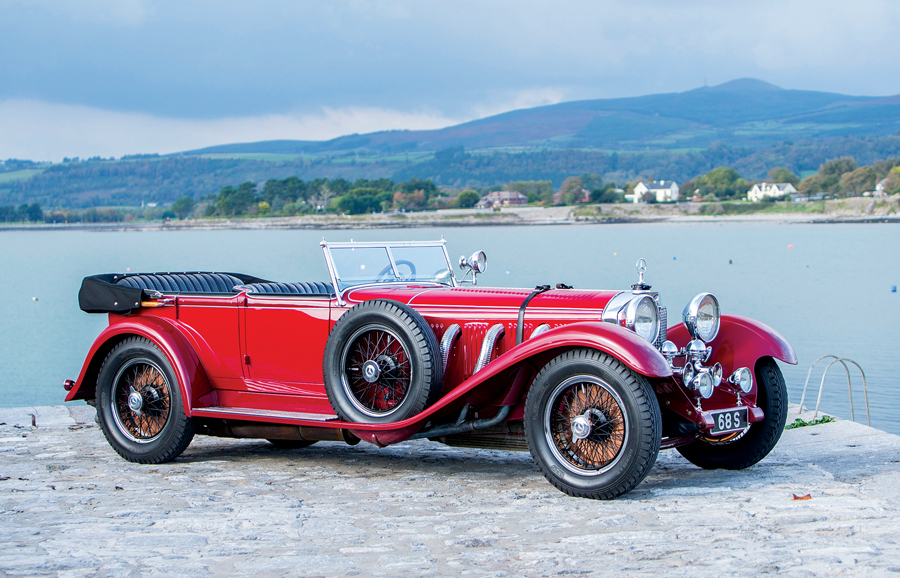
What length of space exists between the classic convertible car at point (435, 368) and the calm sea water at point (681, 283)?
8409 millimetres

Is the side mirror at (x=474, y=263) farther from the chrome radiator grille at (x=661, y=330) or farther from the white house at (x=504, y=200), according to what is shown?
the white house at (x=504, y=200)

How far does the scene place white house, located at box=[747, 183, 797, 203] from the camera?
500 ft

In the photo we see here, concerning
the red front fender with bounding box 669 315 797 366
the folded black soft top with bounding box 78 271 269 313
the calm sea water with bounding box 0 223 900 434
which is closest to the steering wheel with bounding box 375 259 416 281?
the folded black soft top with bounding box 78 271 269 313

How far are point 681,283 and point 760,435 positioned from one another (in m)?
39.4

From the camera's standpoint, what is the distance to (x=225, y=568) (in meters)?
4.54

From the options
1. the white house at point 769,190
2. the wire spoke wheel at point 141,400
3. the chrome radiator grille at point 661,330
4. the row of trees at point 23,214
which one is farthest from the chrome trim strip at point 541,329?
the row of trees at point 23,214

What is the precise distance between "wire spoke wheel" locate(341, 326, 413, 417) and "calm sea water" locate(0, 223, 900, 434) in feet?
31.4

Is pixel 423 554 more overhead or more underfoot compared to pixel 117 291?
more underfoot

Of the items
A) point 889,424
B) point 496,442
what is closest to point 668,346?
point 496,442

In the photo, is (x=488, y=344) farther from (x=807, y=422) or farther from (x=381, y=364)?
(x=807, y=422)

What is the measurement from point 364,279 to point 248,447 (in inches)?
85.5

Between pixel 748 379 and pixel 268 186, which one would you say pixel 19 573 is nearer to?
pixel 748 379

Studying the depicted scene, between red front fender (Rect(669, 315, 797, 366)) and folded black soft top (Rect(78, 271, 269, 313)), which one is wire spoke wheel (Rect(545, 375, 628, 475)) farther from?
folded black soft top (Rect(78, 271, 269, 313))

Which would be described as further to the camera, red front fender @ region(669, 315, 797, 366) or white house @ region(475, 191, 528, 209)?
white house @ region(475, 191, 528, 209)
